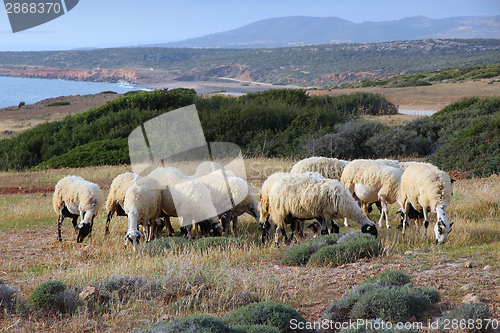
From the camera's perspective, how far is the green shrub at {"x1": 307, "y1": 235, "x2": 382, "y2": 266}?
297 inches

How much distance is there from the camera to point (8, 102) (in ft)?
307

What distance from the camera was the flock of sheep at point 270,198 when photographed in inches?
352

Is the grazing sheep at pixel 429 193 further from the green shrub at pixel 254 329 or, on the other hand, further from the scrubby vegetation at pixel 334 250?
the green shrub at pixel 254 329

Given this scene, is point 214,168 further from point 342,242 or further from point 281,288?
point 281,288

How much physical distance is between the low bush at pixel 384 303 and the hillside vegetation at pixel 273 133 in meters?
13.7

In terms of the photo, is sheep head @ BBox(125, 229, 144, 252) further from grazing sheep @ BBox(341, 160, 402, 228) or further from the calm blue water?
the calm blue water

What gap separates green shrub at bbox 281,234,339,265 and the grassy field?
0.28 meters

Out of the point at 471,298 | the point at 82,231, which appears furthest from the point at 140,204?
the point at 471,298

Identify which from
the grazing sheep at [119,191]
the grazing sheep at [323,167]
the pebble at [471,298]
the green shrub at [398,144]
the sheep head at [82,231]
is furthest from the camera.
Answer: the green shrub at [398,144]

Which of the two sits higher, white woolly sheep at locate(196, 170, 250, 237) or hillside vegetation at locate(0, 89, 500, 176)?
white woolly sheep at locate(196, 170, 250, 237)

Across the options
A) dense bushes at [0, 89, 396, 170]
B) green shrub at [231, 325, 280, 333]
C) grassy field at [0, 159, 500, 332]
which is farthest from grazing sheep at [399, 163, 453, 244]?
dense bushes at [0, 89, 396, 170]

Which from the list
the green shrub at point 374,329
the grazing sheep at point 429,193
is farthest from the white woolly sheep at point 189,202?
the green shrub at point 374,329

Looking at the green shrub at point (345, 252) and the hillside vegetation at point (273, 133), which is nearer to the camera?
the green shrub at point (345, 252)

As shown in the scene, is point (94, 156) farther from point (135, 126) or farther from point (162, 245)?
point (162, 245)
